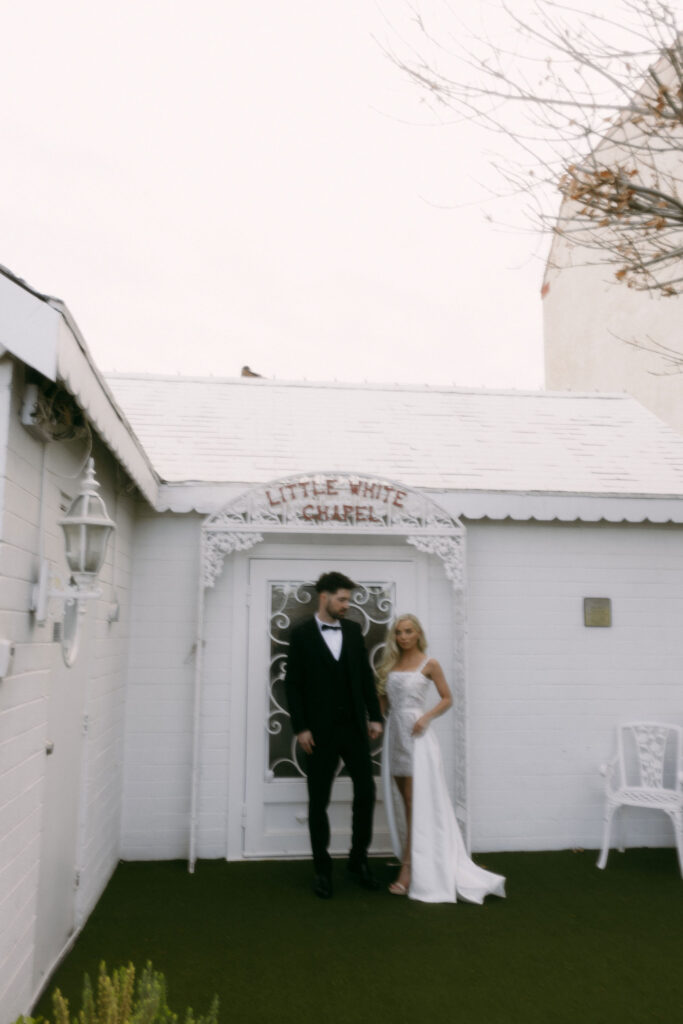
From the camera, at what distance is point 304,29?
3881 millimetres

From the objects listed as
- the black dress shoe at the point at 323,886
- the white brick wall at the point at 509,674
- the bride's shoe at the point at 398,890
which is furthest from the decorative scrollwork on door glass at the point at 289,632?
the bride's shoe at the point at 398,890

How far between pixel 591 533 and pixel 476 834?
8.01ft

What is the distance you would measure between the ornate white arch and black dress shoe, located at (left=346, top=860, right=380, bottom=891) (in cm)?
82

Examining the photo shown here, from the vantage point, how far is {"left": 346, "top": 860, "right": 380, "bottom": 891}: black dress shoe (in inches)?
200

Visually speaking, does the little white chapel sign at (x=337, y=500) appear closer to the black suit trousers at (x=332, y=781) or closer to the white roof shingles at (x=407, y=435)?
the white roof shingles at (x=407, y=435)

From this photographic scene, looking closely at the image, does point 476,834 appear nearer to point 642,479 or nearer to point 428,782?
point 428,782

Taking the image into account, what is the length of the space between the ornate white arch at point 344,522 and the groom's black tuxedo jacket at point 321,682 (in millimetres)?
751

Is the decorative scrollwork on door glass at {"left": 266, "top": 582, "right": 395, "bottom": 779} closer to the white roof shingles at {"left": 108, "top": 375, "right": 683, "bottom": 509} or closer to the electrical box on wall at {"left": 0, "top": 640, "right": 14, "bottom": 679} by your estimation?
the white roof shingles at {"left": 108, "top": 375, "right": 683, "bottom": 509}

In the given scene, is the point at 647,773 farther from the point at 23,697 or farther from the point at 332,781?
the point at 23,697

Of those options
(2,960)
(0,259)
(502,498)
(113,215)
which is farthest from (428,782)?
(113,215)

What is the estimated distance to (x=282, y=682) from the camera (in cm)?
598

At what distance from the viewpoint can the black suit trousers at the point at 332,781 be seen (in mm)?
5035

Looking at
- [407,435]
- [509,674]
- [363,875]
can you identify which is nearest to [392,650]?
[509,674]

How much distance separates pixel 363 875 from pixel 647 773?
7.40 ft
